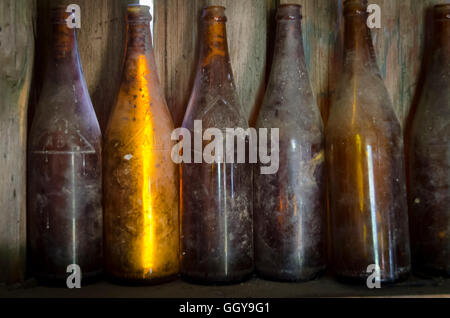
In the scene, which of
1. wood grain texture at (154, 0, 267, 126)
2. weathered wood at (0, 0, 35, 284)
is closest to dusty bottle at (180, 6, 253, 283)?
wood grain texture at (154, 0, 267, 126)

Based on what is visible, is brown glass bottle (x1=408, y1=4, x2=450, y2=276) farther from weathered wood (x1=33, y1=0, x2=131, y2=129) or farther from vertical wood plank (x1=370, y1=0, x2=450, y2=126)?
weathered wood (x1=33, y1=0, x2=131, y2=129)

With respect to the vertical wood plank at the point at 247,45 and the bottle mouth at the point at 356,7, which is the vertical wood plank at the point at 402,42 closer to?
the bottle mouth at the point at 356,7

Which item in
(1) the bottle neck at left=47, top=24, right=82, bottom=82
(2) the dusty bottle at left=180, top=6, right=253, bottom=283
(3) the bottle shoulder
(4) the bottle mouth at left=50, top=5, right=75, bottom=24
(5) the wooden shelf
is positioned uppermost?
(4) the bottle mouth at left=50, top=5, right=75, bottom=24

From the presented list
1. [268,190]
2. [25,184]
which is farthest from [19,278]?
[268,190]

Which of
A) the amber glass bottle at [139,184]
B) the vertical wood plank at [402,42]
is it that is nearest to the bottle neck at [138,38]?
the amber glass bottle at [139,184]

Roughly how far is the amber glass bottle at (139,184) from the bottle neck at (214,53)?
0.13 meters

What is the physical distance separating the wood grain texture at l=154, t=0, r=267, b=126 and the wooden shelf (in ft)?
1.40

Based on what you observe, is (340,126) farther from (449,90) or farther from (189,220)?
(189,220)

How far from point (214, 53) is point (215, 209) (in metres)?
0.37

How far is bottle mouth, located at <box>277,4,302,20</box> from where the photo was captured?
0.96m

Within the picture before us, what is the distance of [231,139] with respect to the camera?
90cm
